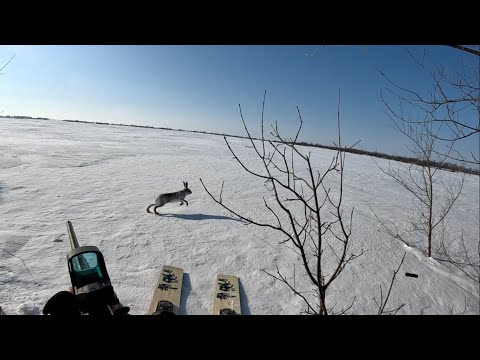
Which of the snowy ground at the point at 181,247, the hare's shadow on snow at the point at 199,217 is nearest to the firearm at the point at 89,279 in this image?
the snowy ground at the point at 181,247

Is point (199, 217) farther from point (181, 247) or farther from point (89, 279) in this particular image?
point (89, 279)

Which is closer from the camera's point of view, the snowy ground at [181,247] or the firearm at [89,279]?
the firearm at [89,279]

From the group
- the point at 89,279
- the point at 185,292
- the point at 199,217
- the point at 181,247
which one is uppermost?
the point at 89,279

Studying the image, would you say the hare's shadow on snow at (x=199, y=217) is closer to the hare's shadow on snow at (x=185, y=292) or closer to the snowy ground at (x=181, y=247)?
the snowy ground at (x=181, y=247)

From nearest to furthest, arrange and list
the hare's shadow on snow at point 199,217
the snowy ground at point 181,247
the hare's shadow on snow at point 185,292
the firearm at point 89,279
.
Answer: the firearm at point 89,279
the hare's shadow on snow at point 185,292
the snowy ground at point 181,247
the hare's shadow on snow at point 199,217

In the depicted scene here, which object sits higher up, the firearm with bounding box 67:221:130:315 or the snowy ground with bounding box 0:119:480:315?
the firearm with bounding box 67:221:130:315

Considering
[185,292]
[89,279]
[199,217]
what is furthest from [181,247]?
[89,279]

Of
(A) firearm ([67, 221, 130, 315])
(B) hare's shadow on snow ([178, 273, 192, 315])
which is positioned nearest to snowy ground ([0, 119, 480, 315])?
(B) hare's shadow on snow ([178, 273, 192, 315])

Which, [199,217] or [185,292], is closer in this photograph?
[185,292]

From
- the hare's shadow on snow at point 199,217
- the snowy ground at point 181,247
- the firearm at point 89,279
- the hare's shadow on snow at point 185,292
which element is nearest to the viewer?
the firearm at point 89,279

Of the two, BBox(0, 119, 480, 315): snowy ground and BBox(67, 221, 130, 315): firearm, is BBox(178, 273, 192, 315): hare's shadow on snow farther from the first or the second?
BBox(67, 221, 130, 315): firearm

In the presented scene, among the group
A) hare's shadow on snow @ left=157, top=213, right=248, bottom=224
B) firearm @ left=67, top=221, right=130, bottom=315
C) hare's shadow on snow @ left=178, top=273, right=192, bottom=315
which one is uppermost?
firearm @ left=67, top=221, right=130, bottom=315

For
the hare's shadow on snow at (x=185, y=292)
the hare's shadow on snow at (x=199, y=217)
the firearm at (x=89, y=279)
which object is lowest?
the hare's shadow on snow at (x=185, y=292)
